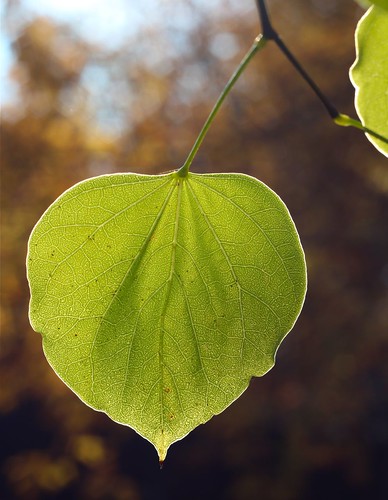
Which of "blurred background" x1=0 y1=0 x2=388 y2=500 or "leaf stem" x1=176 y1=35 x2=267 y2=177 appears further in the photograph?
"blurred background" x1=0 y1=0 x2=388 y2=500

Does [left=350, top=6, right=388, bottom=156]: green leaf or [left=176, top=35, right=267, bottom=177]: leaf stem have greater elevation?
[left=176, top=35, right=267, bottom=177]: leaf stem

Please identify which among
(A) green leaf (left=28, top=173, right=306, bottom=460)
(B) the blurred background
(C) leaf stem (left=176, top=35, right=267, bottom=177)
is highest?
(C) leaf stem (left=176, top=35, right=267, bottom=177)

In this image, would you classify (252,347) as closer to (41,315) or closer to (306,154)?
(41,315)

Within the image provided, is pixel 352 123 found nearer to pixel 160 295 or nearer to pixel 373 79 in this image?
pixel 373 79

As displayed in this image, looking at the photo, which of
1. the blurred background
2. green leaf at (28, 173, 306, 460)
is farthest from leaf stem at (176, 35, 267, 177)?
the blurred background

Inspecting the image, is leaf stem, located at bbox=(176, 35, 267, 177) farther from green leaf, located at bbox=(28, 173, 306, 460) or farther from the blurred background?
the blurred background

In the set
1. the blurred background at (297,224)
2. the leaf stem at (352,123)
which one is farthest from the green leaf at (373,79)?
the blurred background at (297,224)

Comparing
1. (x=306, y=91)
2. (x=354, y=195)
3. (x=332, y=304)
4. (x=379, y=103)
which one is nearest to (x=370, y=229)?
(x=354, y=195)

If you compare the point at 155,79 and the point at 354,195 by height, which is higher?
the point at 155,79
